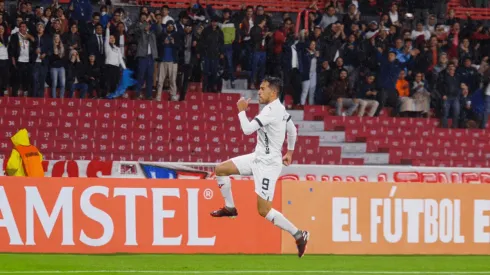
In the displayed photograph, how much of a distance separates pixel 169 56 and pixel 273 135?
1026 centimetres

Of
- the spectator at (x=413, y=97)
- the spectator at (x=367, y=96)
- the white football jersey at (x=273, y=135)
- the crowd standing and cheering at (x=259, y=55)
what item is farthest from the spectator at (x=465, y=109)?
the white football jersey at (x=273, y=135)

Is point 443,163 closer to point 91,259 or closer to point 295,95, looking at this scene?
point 295,95

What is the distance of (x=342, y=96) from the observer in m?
24.3

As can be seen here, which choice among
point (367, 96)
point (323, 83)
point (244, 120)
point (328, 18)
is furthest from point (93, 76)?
point (244, 120)

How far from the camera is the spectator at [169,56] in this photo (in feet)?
74.9

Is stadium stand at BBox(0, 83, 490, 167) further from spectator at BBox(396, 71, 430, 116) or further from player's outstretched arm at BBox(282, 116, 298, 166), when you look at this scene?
player's outstretched arm at BBox(282, 116, 298, 166)

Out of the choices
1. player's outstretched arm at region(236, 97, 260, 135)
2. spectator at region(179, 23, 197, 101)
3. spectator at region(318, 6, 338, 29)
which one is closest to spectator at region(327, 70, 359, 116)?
spectator at region(318, 6, 338, 29)

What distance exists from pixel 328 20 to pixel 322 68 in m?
1.98

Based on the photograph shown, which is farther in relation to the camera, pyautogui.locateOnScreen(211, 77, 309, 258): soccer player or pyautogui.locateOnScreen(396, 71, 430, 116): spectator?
pyautogui.locateOnScreen(396, 71, 430, 116): spectator

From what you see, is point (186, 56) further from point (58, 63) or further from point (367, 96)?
point (367, 96)

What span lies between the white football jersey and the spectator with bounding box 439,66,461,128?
12059 millimetres

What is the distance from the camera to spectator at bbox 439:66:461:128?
2452 cm

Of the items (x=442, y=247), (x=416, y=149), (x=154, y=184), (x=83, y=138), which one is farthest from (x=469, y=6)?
(x=154, y=184)

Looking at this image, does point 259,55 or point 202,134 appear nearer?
point 202,134
